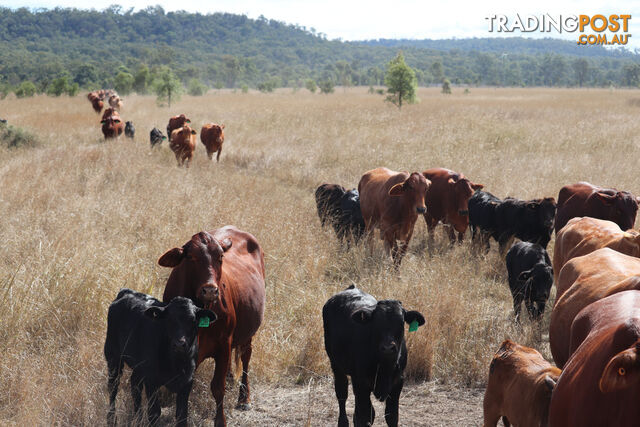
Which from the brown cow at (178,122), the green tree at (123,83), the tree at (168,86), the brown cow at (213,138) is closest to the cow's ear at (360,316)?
the brown cow at (213,138)

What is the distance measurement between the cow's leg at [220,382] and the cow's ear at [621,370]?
3146mm

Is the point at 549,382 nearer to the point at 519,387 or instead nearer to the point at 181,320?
the point at 519,387

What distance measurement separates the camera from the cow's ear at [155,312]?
416 cm

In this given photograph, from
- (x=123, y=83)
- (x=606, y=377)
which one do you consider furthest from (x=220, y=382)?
(x=123, y=83)

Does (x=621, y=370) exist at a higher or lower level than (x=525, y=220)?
higher

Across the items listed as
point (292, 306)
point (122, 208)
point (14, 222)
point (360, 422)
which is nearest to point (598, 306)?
point (360, 422)

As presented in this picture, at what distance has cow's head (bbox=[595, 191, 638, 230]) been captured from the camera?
7.87 metres

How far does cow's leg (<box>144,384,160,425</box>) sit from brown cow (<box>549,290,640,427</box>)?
2697 millimetres

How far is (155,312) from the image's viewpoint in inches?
164

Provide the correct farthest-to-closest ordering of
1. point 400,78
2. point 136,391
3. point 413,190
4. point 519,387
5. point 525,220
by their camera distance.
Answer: point 400,78, point 413,190, point 525,220, point 136,391, point 519,387

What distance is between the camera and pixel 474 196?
32.3 feet

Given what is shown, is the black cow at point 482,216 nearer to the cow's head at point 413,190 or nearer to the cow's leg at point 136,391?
the cow's head at point 413,190

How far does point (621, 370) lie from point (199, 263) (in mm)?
3104

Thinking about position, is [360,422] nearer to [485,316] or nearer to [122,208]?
[485,316]
